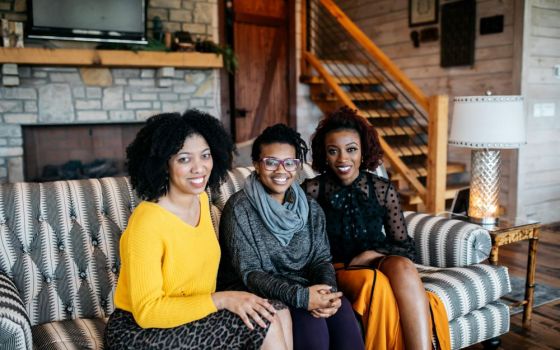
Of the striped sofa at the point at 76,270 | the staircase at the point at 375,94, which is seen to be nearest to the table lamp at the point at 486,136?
the striped sofa at the point at 76,270

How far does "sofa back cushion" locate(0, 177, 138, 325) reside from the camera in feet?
5.92

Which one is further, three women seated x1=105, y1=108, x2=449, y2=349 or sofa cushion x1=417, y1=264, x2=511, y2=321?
sofa cushion x1=417, y1=264, x2=511, y2=321

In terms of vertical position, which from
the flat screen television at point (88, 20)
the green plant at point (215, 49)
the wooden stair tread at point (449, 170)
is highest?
the flat screen television at point (88, 20)

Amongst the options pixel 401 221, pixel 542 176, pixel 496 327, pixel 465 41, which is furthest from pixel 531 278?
pixel 465 41

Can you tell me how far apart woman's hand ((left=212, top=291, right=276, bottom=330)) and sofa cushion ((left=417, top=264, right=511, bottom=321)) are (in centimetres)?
76

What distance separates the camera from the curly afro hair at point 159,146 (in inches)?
58.3

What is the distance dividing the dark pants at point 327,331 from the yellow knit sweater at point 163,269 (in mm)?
298

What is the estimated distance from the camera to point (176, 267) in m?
1.47

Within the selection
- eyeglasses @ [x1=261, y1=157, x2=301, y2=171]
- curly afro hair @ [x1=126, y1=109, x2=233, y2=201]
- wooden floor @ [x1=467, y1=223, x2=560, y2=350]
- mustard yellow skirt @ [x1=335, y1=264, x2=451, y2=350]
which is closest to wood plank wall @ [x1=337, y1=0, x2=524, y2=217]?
wooden floor @ [x1=467, y1=223, x2=560, y2=350]

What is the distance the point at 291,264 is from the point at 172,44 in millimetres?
3396

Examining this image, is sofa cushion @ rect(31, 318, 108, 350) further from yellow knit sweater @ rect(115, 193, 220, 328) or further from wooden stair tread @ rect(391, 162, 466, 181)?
wooden stair tread @ rect(391, 162, 466, 181)

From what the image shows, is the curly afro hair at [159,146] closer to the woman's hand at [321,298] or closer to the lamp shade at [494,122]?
the woman's hand at [321,298]

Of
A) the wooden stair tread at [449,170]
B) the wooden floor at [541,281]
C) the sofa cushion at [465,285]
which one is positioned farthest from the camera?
the wooden stair tread at [449,170]

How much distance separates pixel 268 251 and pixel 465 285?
820mm
